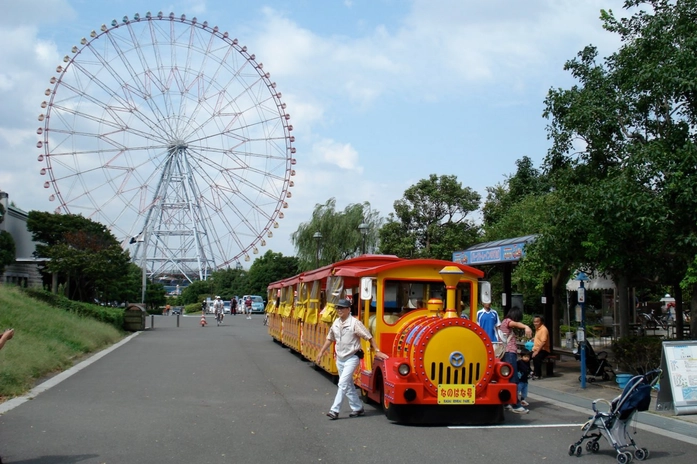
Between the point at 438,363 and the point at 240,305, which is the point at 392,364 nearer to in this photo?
the point at 438,363

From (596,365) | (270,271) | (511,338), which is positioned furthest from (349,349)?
(270,271)

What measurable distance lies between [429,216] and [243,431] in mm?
32378

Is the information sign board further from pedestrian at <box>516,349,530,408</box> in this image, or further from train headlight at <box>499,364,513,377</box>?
train headlight at <box>499,364,513,377</box>

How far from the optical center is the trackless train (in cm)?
976

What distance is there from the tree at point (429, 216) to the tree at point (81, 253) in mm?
17386

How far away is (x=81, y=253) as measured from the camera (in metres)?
44.7

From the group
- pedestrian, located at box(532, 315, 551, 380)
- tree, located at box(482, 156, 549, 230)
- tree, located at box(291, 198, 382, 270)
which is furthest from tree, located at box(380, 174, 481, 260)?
pedestrian, located at box(532, 315, 551, 380)

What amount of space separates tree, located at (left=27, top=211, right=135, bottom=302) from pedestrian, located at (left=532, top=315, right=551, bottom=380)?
33689 mm

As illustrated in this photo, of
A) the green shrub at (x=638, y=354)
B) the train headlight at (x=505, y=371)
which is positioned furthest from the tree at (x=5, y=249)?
the train headlight at (x=505, y=371)

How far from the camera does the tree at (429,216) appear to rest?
40.1m

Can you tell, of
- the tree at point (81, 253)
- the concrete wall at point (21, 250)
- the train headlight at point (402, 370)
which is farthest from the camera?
the concrete wall at point (21, 250)

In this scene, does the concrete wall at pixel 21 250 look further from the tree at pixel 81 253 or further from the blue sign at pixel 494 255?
the blue sign at pixel 494 255

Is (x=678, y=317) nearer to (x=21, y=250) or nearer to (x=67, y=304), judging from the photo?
(x=67, y=304)

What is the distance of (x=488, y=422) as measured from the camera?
32.8ft
